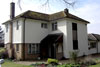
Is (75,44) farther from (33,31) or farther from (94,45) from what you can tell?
(94,45)

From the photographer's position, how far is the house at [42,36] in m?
21.3

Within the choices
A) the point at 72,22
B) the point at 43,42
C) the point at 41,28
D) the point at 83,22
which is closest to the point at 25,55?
the point at 43,42

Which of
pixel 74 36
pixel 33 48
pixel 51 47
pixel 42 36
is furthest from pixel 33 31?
pixel 74 36

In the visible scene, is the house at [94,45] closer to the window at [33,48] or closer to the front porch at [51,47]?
the front porch at [51,47]

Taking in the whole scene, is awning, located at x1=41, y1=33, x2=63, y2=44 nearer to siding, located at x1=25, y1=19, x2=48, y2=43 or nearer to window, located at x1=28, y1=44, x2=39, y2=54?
siding, located at x1=25, y1=19, x2=48, y2=43

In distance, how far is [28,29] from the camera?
854 inches

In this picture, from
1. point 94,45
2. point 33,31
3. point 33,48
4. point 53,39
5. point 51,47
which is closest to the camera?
point 53,39

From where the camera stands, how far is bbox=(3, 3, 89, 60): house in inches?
837

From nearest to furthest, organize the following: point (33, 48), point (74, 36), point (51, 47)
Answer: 1. point (33, 48)
2. point (74, 36)
3. point (51, 47)

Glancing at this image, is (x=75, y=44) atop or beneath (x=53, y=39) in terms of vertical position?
beneath

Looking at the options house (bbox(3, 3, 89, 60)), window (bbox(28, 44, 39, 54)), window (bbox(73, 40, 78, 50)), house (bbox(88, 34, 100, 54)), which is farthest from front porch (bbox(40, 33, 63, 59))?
house (bbox(88, 34, 100, 54))

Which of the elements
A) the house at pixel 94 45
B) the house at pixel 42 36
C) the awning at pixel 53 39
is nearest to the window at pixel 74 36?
the house at pixel 42 36

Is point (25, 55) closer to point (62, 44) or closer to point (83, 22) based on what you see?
point (62, 44)

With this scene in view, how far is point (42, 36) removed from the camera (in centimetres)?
2370
